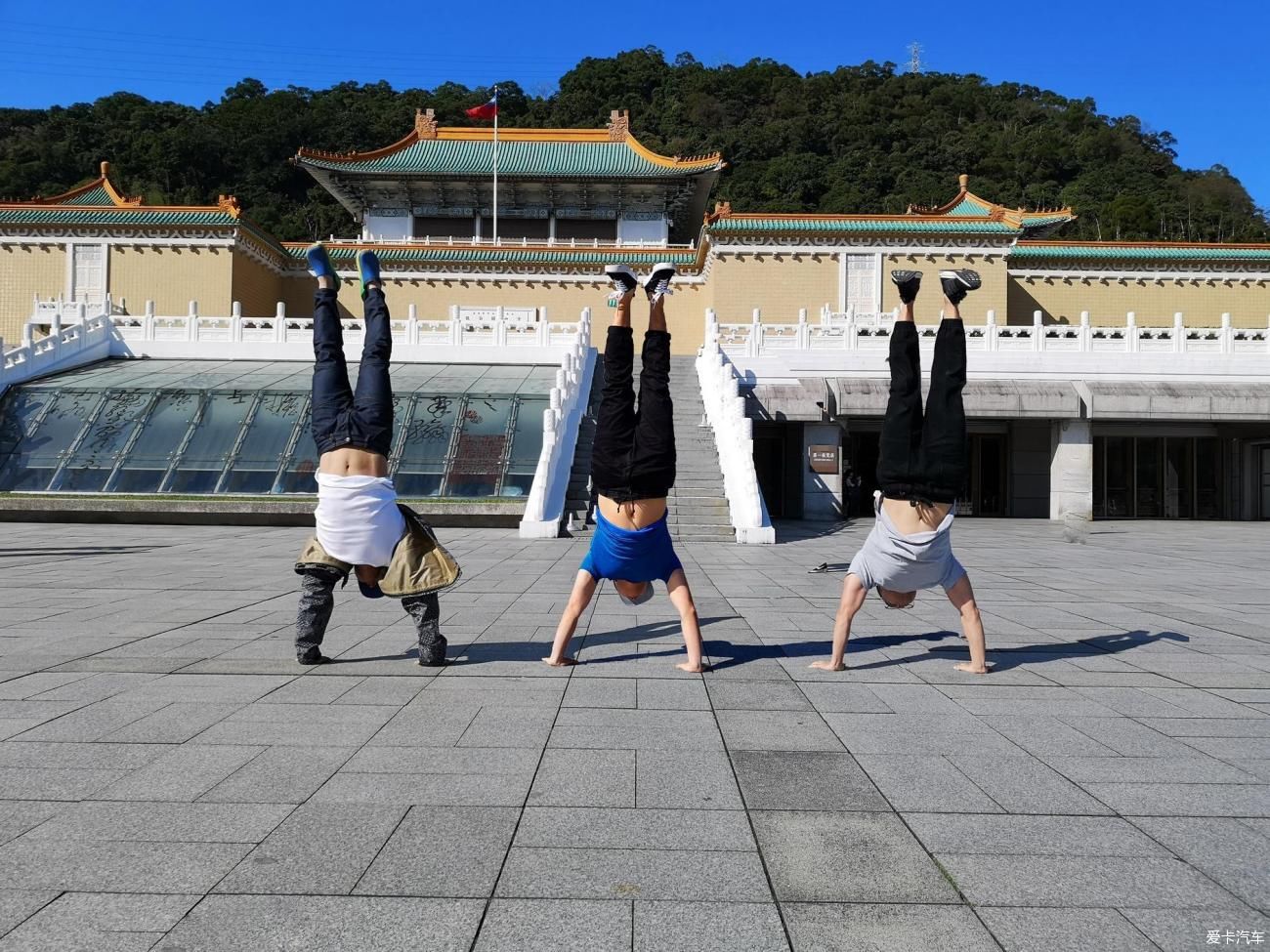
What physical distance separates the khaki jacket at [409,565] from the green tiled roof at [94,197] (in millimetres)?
29917

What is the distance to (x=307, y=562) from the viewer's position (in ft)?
14.9

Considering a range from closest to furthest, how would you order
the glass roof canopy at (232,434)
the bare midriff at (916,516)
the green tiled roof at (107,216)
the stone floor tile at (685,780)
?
1. the stone floor tile at (685,780)
2. the bare midriff at (916,516)
3. the glass roof canopy at (232,434)
4. the green tiled roof at (107,216)

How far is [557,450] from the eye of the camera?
1407 cm

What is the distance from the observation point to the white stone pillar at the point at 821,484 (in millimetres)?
17781

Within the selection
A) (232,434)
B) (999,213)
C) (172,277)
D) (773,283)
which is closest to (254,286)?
(172,277)

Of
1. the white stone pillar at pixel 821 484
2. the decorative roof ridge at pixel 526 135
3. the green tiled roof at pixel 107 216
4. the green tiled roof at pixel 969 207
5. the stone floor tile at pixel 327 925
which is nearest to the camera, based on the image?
the stone floor tile at pixel 327 925

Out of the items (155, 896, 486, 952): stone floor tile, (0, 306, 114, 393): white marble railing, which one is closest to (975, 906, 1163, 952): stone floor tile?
(155, 896, 486, 952): stone floor tile

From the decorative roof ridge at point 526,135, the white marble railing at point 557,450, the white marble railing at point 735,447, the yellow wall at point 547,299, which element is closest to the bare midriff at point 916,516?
the white marble railing at point 735,447

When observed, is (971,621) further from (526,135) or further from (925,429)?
(526,135)

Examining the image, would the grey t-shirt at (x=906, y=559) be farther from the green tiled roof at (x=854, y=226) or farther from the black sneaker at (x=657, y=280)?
the green tiled roof at (x=854, y=226)

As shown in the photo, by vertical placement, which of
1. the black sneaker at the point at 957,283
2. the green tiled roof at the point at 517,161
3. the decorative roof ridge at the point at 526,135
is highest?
the decorative roof ridge at the point at 526,135

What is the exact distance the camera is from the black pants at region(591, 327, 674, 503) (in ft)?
14.6

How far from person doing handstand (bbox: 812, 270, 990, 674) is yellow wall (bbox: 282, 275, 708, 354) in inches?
969

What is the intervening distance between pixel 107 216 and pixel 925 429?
30.3m
